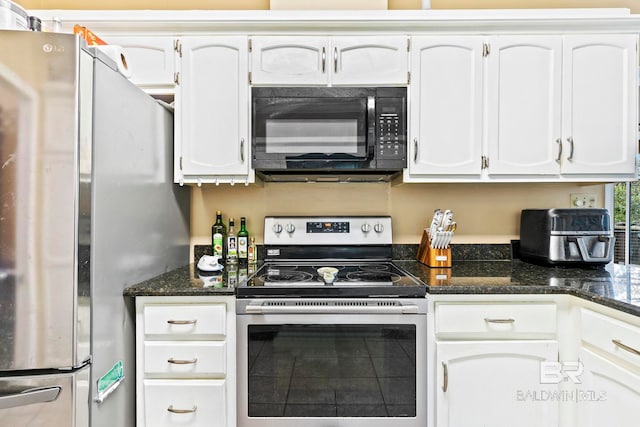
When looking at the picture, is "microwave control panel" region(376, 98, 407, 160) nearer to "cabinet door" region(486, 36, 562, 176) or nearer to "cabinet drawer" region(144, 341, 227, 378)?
"cabinet door" region(486, 36, 562, 176)

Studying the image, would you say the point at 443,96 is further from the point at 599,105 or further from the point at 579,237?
the point at 579,237

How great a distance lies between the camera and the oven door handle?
4.80ft

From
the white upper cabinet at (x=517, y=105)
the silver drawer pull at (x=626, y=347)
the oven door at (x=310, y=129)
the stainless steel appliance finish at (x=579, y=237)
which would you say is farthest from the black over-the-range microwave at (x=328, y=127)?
the silver drawer pull at (x=626, y=347)

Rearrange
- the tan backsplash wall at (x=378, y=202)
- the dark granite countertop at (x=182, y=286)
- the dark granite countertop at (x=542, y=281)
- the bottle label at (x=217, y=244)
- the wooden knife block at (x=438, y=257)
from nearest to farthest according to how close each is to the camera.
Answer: the dark granite countertop at (x=542, y=281) → the dark granite countertop at (x=182, y=286) → the wooden knife block at (x=438, y=257) → the bottle label at (x=217, y=244) → the tan backsplash wall at (x=378, y=202)

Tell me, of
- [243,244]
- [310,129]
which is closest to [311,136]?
[310,129]

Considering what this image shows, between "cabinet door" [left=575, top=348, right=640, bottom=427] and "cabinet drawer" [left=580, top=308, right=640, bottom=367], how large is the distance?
0.05 meters

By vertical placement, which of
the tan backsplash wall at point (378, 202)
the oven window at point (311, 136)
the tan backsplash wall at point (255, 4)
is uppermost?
the tan backsplash wall at point (255, 4)

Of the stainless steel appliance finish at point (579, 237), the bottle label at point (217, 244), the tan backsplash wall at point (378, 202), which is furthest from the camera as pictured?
the tan backsplash wall at point (378, 202)

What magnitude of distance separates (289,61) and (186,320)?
1.30 meters

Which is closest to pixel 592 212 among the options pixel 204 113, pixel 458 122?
pixel 458 122

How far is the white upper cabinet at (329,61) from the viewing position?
1831 mm

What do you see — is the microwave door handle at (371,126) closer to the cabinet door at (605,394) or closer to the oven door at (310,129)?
the oven door at (310,129)

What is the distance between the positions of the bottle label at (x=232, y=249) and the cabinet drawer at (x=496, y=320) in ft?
3.68

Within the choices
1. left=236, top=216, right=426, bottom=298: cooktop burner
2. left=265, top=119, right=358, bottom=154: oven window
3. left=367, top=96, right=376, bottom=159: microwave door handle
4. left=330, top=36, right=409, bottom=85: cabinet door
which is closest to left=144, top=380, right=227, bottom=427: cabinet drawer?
left=236, top=216, right=426, bottom=298: cooktop burner
